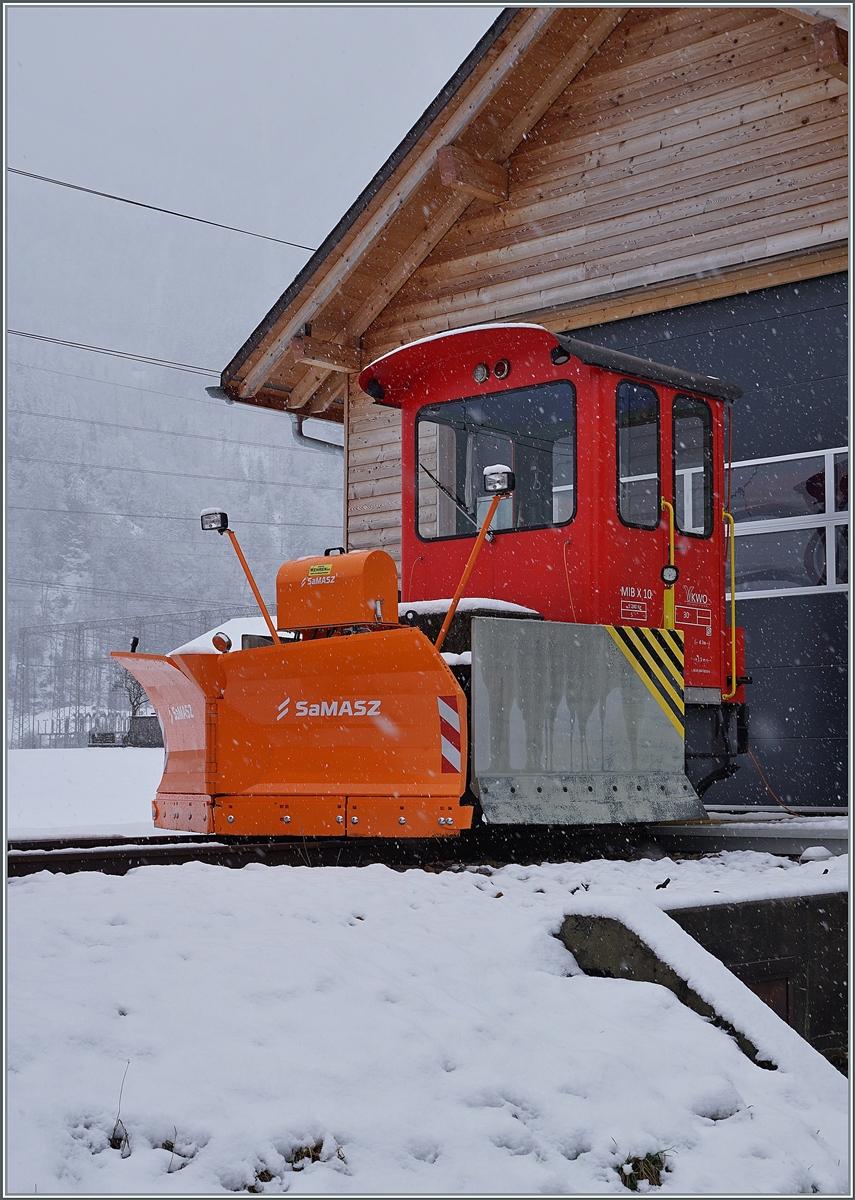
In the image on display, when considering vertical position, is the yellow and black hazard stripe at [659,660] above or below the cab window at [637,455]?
below

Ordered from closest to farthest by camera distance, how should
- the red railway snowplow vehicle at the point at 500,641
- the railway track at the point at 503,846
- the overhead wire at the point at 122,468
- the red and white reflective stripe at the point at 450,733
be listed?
the red and white reflective stripe at the point at 450,733 → the red railway snowplow vehicle at the point at 500,641 → the railway track at the point at 503,846 → the overhead wire at the point at 122,468

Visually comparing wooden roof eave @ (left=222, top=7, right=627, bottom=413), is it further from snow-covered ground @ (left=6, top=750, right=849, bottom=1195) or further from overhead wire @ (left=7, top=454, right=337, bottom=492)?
overhead wire @ (left=7, top=454, right=337, bottom=492)

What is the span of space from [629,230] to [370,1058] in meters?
9.13

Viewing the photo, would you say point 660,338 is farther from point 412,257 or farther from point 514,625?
point 514,625

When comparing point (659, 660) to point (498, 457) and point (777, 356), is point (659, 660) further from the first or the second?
point (777, 356)

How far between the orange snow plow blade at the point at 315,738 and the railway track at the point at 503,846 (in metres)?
0.23

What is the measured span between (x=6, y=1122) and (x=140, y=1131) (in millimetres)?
271

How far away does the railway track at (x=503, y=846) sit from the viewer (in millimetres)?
6371

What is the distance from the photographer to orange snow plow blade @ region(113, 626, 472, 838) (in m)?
6.03

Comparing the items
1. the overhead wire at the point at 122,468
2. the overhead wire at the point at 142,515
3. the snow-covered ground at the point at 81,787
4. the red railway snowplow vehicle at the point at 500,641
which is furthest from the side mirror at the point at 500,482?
the overhead wire at the point at 122,468

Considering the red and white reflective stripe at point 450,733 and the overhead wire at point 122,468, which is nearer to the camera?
the red and white reflective stripe at point 450,733

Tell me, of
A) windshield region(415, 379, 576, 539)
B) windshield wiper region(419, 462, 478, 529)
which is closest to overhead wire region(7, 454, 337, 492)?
windshield region(415, 379, 576, 539)

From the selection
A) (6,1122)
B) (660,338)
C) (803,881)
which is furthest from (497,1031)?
(660,338)

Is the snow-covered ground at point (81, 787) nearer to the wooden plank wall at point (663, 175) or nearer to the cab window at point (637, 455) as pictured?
the cab window at point (637, 455)
